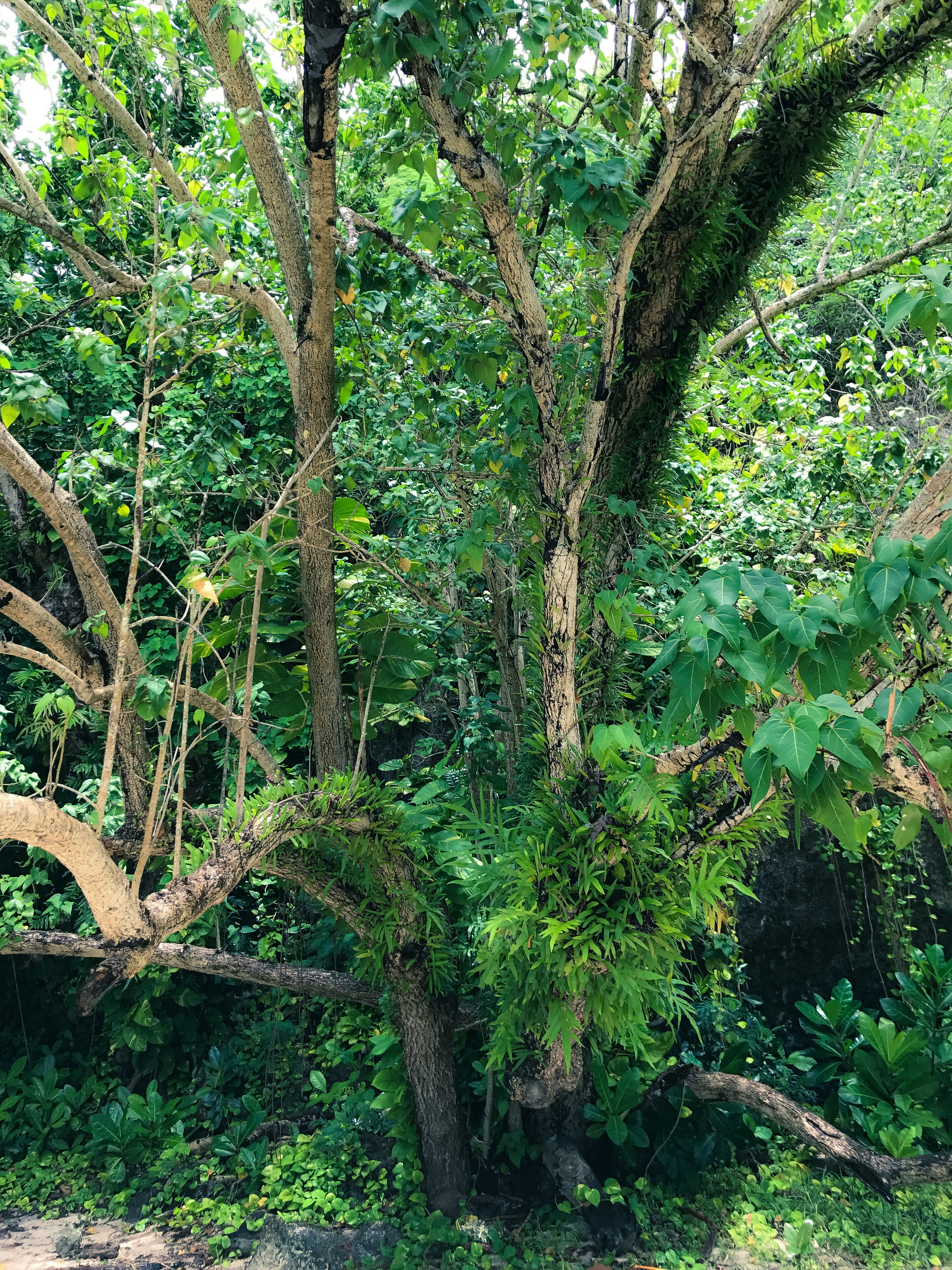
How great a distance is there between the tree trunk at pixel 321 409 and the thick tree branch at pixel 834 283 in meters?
1.51

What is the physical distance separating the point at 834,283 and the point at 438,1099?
3.54 metres

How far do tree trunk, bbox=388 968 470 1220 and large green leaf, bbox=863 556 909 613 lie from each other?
2.39 meters

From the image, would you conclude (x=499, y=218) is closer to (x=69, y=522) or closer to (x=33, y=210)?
(x=69, y=522)

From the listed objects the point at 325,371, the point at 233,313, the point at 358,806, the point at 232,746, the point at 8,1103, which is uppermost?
the point at 233,313

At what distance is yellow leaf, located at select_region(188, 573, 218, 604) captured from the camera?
2.04m

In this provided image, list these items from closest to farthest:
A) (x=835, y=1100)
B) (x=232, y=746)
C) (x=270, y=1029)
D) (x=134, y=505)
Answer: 1. (x=134, y=505)
2. (x=835, y=1100)
3. (x=232, y=746)
4. (x=270, y=1029)

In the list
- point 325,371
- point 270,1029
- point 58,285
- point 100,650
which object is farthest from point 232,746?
point 58,285

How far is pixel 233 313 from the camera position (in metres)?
3.06

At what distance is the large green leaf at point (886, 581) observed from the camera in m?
1.44

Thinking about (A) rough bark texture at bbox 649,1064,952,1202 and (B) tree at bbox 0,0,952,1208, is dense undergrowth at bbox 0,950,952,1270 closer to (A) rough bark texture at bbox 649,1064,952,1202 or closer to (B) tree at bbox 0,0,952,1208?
(A) rough bark texture at bbox 649,1064,952,1202

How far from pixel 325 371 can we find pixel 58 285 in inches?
103

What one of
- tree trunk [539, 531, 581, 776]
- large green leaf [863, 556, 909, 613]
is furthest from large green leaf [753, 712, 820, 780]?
tree trunk [539, 531, 581, 776]

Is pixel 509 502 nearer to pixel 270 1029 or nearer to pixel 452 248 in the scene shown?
pixel 452 248

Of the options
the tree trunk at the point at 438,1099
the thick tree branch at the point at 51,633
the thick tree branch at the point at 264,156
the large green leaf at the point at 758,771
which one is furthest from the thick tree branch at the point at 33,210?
the tree trunk at the point at 438,1099
